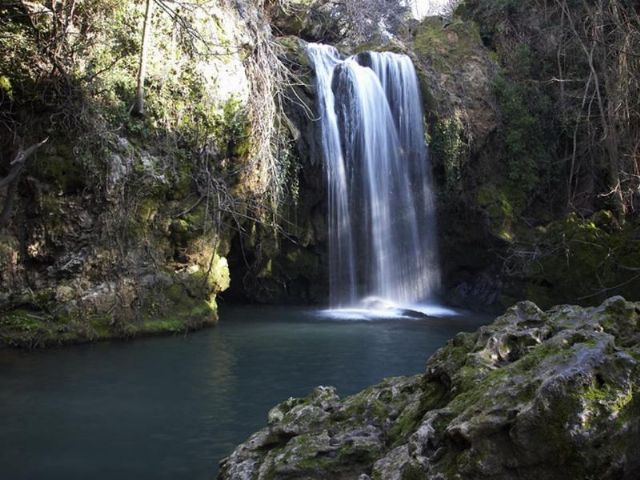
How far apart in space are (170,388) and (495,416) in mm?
5556

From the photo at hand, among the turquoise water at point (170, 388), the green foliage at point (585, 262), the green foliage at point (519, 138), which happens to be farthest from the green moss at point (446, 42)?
the turquoise water at point (170, 388)

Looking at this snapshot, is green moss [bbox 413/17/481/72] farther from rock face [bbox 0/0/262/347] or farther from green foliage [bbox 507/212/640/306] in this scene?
Result: green foliage [bbox 507/212/640/306]

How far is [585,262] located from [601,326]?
28.8 ft

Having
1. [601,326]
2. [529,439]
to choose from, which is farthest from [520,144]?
[529,439]

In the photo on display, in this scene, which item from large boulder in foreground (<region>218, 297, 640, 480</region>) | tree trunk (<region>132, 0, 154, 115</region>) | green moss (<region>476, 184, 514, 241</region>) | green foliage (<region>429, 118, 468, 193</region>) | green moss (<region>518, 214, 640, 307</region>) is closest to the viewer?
large boulder in foreground (<region>218, 297, 640, 480</region>)

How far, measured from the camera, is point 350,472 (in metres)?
3.22

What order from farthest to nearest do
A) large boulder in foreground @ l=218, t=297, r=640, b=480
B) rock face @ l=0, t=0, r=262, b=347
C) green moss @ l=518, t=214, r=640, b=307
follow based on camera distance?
green moss @ l=518, t=214, r=640, b=307 → rock face @ l=0, t=0, r=262, b=347 → large boulder in foreground @ l=218, t=297, r=640, b=480

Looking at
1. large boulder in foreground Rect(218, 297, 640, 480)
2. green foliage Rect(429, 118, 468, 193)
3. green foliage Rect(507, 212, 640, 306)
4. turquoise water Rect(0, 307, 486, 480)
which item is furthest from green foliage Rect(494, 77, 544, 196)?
large boulder in foreground Rect(218, 297, 640, 480)

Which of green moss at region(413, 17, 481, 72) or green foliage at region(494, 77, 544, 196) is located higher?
green moss at region(413, 17, 481, 72)

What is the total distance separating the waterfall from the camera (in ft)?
50.9

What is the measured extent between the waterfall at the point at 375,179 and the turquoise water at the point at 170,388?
13.1 ft

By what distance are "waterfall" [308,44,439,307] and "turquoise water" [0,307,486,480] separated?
13.1 ft

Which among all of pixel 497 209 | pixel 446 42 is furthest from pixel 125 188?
pixel 446 42

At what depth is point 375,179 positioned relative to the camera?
51.9 ft
